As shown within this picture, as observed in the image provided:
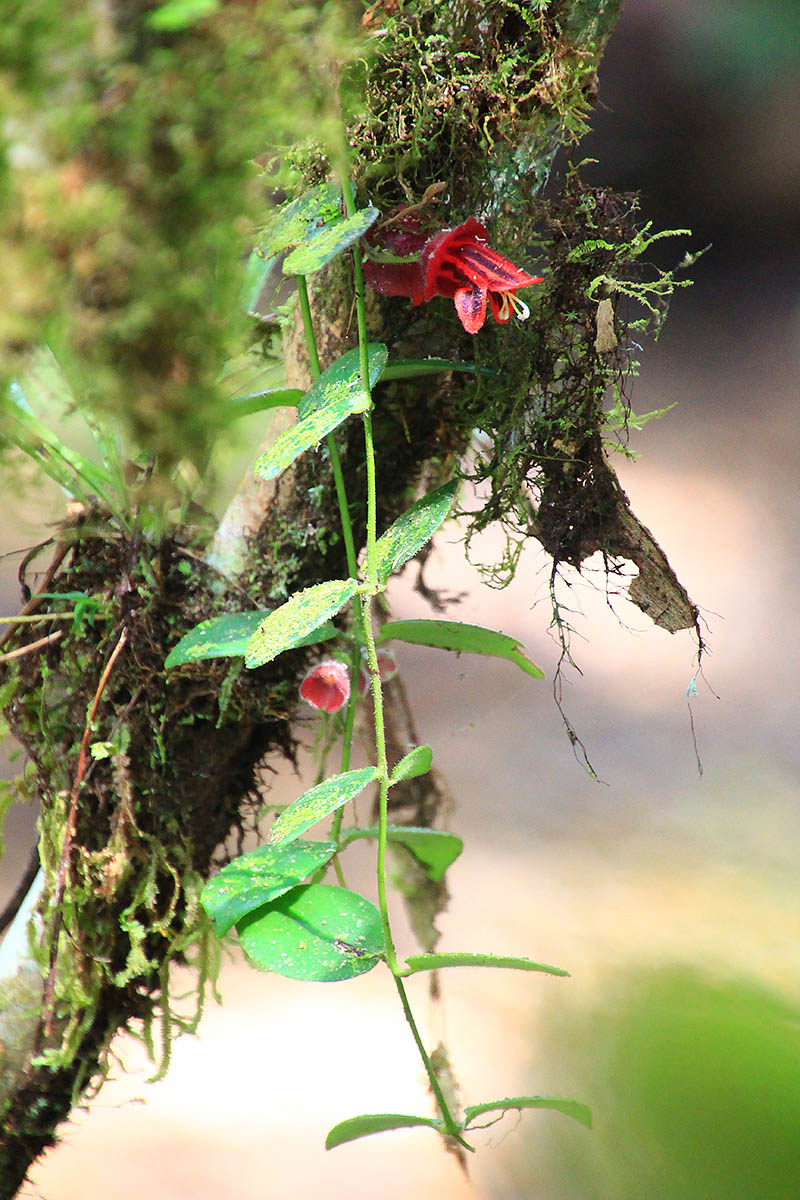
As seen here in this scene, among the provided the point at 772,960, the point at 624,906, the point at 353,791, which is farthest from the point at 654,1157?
the point at 624,906

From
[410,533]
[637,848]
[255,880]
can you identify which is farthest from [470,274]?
[637,848]

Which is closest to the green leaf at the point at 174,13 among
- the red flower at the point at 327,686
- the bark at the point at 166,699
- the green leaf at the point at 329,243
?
the green leaf at the point at 329,243

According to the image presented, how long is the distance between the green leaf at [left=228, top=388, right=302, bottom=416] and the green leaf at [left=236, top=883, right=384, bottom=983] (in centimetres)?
27

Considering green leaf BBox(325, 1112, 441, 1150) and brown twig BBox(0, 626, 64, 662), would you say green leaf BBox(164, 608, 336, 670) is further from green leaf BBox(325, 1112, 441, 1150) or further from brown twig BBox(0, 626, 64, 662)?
green leaf BBox(325, 1112, 441, 1150)

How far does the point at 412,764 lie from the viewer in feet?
1.34

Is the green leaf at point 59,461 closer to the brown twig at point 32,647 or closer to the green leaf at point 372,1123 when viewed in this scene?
the brown twig at point 32,647

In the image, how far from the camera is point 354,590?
1.34 feet

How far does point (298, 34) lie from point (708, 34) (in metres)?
1.29

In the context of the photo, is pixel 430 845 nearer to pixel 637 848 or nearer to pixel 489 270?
pixel 489 270

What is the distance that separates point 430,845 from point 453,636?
0.16m

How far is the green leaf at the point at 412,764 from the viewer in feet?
1.32

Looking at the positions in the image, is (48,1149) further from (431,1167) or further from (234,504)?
(234,504)

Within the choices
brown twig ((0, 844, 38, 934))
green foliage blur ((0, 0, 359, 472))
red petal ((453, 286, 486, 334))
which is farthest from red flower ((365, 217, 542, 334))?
brown twig ((0, 844, 38, 934))

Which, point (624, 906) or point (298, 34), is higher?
point (298, 34)
